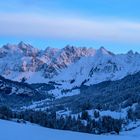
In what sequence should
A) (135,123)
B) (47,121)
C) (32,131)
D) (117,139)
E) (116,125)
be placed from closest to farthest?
1. (32,131)
2. (117,139)
3. (47,121)
4. (116,125)
5. (135,123)

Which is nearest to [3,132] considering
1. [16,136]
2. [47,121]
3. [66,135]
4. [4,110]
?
[16,136]

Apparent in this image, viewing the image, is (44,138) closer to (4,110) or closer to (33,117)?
(4,110)

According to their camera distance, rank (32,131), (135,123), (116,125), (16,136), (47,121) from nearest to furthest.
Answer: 1. (16,136)
2. (32,131)
3. (47,121)
4. (116,125)
5. (135,123)

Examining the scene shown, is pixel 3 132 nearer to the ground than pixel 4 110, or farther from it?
nearer to the ground

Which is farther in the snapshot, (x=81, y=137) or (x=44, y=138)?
(x=81, y=137)

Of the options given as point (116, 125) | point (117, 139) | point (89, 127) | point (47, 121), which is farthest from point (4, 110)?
point (117, 139)

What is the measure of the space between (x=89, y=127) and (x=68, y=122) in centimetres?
1097

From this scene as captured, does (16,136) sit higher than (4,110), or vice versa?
(4,110)

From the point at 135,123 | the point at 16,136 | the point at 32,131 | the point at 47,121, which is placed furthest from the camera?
the point at 135,123

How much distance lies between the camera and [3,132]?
146 ft

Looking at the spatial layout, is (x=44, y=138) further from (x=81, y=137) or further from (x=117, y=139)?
(x=117, y=139)

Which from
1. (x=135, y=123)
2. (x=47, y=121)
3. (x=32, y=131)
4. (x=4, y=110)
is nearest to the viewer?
(x=32, y=131)

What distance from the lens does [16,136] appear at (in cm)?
4428

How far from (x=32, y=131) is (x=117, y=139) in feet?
33.6
